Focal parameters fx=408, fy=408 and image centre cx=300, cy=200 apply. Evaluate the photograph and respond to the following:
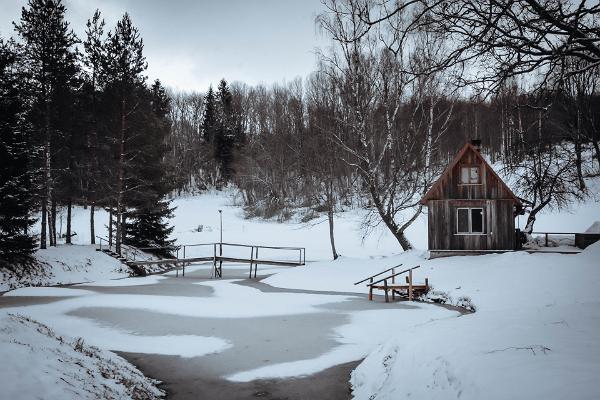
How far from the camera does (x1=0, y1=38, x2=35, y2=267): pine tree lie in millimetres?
19828

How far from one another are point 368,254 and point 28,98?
2839cm

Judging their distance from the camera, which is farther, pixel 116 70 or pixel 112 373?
pixel 116 70

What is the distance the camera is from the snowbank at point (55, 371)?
4.61 metres

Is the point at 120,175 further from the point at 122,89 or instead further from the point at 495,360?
the point at 495,360

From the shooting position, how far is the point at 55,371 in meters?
5.22

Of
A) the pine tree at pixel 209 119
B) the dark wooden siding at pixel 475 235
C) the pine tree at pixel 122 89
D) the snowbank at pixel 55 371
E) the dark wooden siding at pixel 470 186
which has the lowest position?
the snowbank at pixel 55 371

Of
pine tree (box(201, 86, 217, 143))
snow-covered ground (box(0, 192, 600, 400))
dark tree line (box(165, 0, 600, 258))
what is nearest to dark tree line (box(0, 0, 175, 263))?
snow-covered ground (box(0, 192, 600, 400))

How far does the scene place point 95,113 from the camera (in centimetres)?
3150

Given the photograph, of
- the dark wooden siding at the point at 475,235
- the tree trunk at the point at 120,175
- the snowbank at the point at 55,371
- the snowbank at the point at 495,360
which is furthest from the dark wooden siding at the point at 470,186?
the tree trunk at the point at 120,175

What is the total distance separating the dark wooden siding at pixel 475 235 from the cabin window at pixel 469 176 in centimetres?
109

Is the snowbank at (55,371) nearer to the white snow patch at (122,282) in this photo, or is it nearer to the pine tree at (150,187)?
the white snow patch at (122,282)

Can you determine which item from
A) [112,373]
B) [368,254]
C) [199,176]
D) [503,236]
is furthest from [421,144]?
[199,176]

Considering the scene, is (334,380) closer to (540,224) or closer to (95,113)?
(95,113)

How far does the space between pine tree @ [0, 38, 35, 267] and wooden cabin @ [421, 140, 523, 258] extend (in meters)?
21.6
